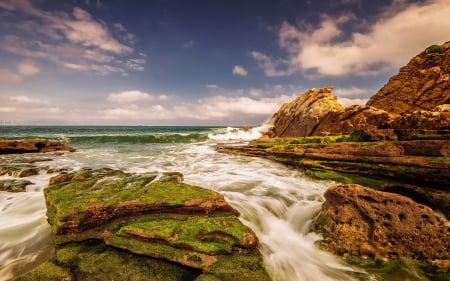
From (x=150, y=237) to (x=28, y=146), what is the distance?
28208 mm

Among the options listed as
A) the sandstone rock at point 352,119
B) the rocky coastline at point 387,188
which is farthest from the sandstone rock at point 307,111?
the rocky coastline at point 387,188

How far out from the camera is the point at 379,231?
6.40m

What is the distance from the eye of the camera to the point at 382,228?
6445 millimetres

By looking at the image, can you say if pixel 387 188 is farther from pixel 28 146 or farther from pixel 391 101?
pixel 28 146

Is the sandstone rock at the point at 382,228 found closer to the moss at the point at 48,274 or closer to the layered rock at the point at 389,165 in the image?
the layered rock at the point at 389,165

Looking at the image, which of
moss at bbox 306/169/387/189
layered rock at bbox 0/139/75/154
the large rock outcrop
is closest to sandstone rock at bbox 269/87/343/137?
the large rock outcrop

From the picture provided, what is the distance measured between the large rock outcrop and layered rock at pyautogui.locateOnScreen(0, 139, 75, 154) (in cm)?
3485

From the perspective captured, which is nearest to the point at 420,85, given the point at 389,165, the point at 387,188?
the point at 389,165

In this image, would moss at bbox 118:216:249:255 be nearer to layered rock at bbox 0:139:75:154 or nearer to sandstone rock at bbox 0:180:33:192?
sandstone rock at bbox 0:180:33:192

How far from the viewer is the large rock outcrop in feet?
79.5

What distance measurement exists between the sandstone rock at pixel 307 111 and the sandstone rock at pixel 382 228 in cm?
2250

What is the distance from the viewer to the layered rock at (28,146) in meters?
25.8

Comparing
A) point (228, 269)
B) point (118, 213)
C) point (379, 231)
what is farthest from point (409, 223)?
point (118, 213)

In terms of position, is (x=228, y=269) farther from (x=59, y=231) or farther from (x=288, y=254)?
(x=59, y=231)
